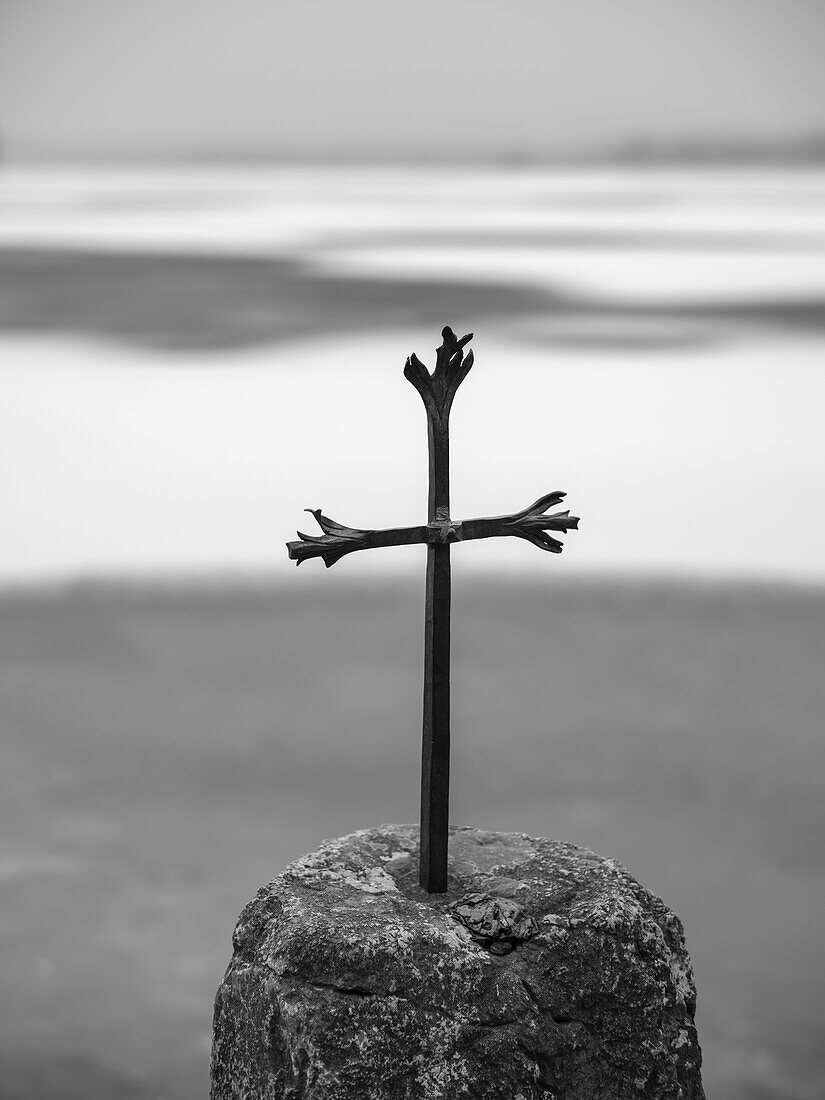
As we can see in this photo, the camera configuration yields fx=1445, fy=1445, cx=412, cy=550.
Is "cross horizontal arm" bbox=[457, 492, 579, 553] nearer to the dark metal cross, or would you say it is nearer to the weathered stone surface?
the dark metal cross

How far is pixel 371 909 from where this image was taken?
3.50m

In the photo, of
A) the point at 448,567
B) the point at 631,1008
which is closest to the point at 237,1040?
the point at 631,1008

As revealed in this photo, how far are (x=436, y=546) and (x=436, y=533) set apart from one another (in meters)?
0.04

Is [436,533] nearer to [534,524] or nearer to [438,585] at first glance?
[438,585]

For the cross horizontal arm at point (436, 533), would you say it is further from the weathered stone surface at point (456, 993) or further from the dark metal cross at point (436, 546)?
the weathered stone surface at point (456, 993)

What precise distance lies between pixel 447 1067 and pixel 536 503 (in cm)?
136

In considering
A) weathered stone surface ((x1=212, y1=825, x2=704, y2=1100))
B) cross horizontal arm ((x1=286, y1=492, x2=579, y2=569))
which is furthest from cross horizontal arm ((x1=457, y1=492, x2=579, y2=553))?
weathered stone surface ((x1=212, y1=825, x2=704, y2=1100))

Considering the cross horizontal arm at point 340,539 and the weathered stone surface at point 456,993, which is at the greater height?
the cross horizontal arm at point 340,539

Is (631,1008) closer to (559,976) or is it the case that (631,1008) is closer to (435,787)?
(559,976)

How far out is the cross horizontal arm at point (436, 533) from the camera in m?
3.41

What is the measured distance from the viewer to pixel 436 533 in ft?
11.4

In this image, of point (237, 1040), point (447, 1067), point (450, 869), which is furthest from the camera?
point (450, 869)

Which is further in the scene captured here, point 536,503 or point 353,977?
point 536,503

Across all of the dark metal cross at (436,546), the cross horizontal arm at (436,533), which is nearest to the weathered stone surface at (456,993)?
the dark metal cross at (436,546)
